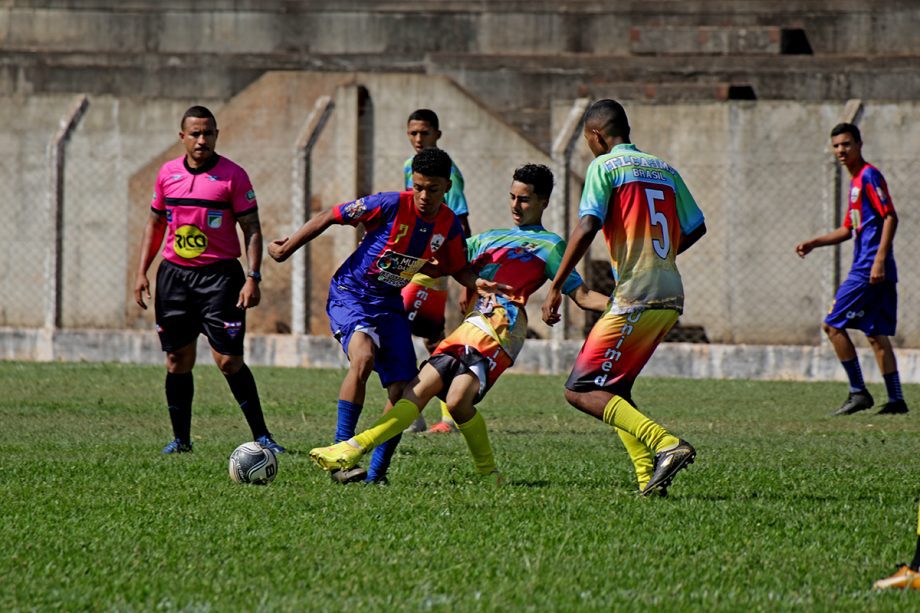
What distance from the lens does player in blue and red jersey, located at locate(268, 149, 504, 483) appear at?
764 cm

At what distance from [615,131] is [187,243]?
120 inches

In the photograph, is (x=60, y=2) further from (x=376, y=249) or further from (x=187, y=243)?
(x=376, y=249)

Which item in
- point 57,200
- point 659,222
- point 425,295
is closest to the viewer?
point 659,222

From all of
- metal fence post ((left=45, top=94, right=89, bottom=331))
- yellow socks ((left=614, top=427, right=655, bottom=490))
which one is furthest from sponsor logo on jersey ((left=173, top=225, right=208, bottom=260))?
metal fence post ((left=45, top=94, right=89, bottom=331))

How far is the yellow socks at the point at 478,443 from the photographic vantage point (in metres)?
7.47

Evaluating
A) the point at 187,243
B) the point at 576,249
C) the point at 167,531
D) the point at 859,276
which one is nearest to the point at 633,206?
the point at 576,249

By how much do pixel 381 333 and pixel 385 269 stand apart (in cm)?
33

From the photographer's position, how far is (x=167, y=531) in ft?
19.4

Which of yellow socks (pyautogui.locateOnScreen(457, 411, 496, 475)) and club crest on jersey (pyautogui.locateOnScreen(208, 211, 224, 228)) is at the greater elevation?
club crest on jersey (pyautogui.locateOnScreen(208, 211, 224, 228))

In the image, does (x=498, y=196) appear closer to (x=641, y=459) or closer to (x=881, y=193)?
(x=881, y=193)

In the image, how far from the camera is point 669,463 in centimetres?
670

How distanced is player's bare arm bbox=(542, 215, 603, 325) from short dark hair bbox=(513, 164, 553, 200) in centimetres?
92

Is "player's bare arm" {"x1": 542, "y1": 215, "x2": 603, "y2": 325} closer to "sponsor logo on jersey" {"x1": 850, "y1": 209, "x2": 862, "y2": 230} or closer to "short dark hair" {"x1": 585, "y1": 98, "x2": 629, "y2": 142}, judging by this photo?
"short dark hair" {"x1": 585, "y1": 98, "x2": 629, "y2": 142}

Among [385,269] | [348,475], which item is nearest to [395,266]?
[385,269]
